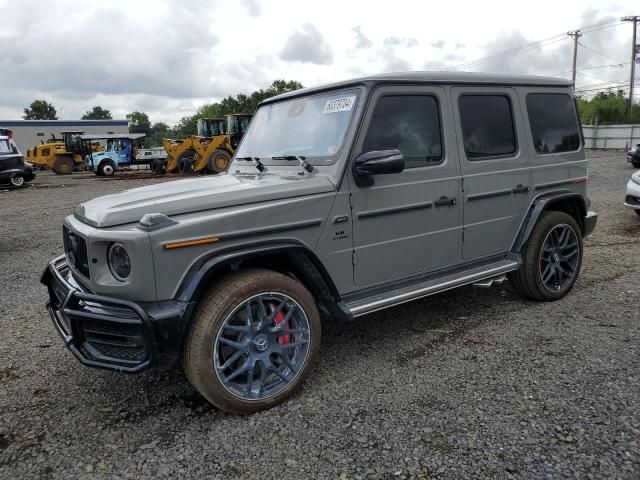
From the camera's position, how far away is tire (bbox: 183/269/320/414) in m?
2.72

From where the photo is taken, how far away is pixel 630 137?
103 feet

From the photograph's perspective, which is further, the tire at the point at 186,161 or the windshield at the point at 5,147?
the tire at the point at 186,161

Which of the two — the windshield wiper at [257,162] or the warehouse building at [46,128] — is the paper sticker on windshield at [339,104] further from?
the warehouse building at [46,128]

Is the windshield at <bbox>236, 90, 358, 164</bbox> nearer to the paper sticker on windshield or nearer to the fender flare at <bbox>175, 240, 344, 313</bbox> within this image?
the paper sticker on windshield

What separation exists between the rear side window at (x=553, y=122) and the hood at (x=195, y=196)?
7.53ft

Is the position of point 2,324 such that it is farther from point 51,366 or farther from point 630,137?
point 630,137

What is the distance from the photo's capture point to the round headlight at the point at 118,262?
2.64 m

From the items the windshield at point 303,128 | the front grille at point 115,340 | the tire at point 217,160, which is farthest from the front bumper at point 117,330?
the tire at point 217,160

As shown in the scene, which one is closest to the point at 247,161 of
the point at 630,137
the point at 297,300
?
the point at 297,300

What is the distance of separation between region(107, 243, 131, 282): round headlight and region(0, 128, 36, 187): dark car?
18.9 meters

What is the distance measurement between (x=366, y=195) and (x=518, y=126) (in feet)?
5.92

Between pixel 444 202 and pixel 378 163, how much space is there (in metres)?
0.89

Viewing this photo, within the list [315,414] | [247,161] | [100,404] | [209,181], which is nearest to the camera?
[315,414]

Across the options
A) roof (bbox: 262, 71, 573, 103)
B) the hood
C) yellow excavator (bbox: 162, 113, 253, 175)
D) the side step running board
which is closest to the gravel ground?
the side step running board
